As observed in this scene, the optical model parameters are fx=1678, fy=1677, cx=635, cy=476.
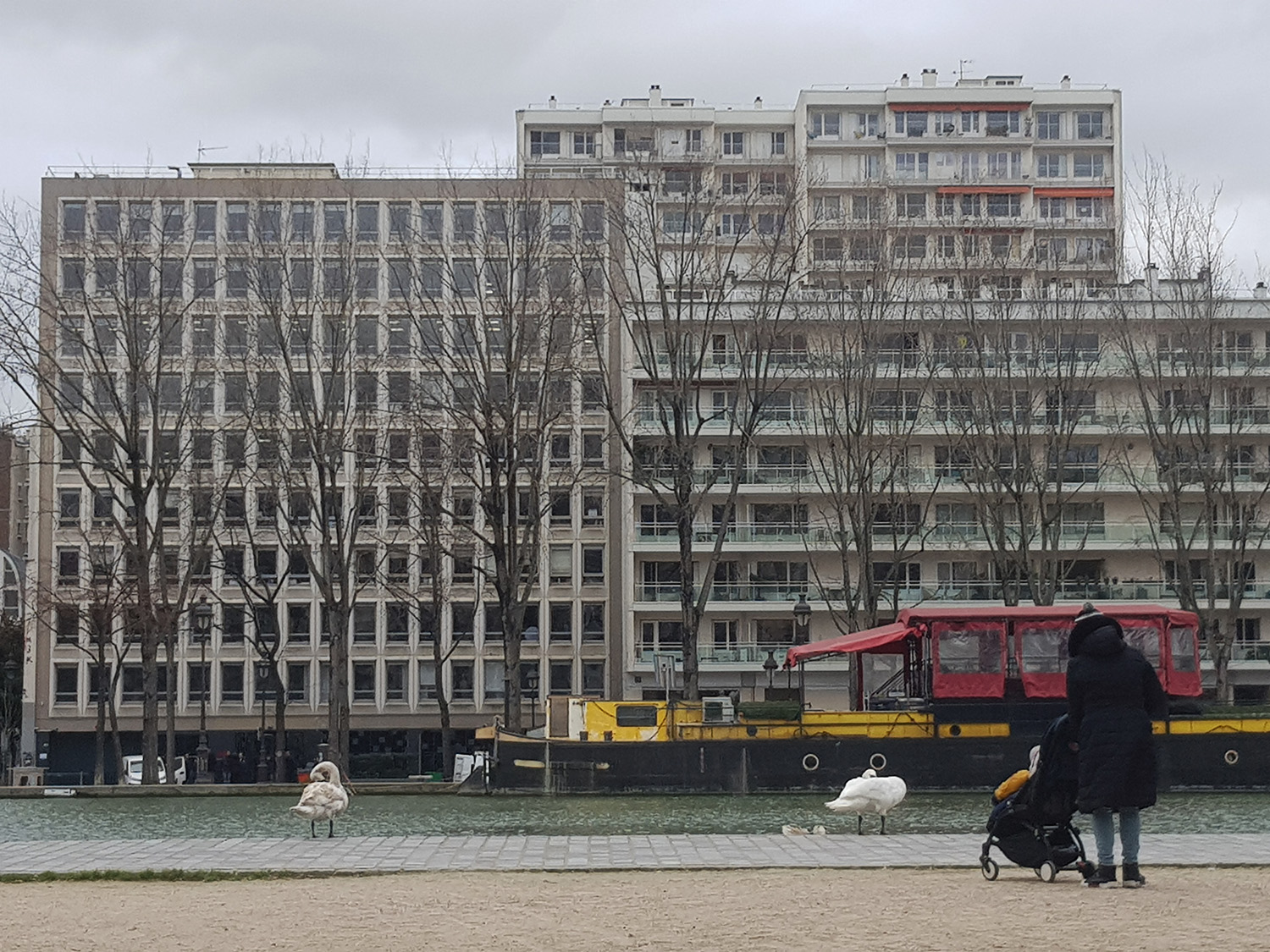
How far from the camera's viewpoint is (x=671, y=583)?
6631 cm

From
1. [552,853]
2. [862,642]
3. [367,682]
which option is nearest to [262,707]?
[367,682]

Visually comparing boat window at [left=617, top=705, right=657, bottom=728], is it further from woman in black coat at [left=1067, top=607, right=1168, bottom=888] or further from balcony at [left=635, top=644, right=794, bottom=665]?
balcony at [left=635, top=644, right=794, bottom=665]

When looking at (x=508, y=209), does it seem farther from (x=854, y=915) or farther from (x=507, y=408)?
(x=854, y=915)

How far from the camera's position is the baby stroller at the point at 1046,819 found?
1287cm

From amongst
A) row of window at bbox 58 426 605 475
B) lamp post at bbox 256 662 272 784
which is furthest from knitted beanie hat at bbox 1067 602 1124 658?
lamp post at bbox 256 662 272 784

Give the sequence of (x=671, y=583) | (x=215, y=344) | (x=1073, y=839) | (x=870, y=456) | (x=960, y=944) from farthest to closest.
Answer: (x=671, y=583), (x=215, y=344), (x=870, y=456), (x=1073, y=839), (x=960, y=944)

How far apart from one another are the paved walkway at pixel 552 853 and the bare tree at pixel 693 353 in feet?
67.5

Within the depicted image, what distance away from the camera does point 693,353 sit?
51625 mm

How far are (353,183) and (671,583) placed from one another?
20.9 meters

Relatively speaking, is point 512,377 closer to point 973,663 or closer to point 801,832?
point 973,663

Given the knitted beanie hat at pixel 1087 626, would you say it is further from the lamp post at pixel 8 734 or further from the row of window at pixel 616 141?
the row of window at pixel 616 141

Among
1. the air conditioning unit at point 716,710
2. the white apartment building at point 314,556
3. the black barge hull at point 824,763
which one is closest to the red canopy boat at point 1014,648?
the black barge hull at point 824,763

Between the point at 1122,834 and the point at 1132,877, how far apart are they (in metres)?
0.32

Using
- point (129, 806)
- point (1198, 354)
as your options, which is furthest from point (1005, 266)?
point (129, 806)
